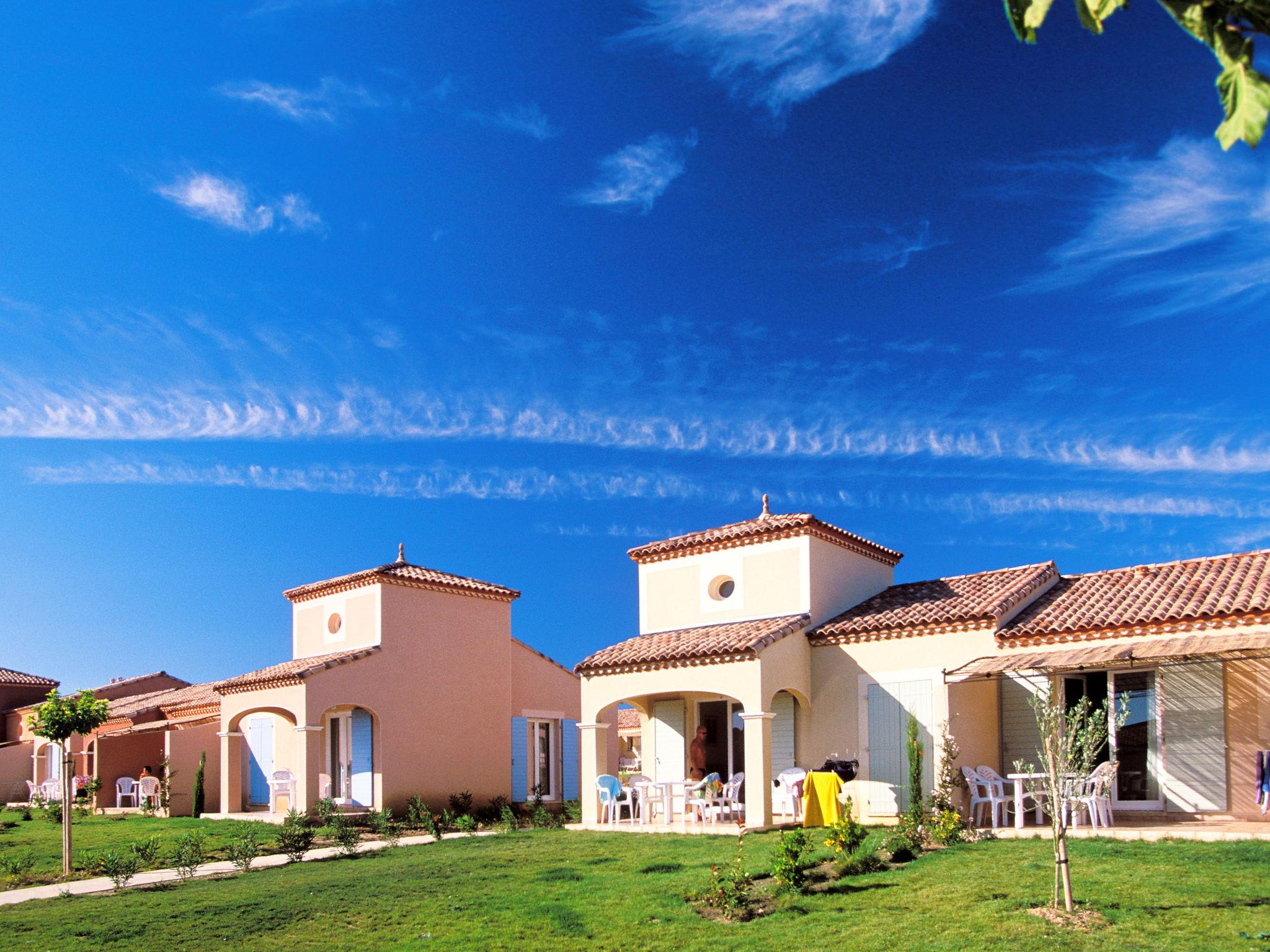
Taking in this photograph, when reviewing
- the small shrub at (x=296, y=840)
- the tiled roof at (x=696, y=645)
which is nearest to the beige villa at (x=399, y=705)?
the small shrub at (x=296, y=840)

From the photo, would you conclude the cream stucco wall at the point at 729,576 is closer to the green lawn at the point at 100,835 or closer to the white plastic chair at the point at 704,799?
the white plastic chair at the point at 704,799

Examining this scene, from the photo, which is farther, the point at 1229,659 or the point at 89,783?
the point at 89,783

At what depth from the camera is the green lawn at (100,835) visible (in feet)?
68.5

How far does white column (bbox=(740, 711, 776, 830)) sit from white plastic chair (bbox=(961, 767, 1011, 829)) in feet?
12.0

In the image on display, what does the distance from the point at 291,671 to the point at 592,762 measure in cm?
857

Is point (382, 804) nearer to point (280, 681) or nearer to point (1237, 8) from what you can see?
point (280, 681)

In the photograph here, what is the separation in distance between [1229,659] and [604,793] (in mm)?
12644

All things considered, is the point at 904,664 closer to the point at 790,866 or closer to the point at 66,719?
the point at 790,866

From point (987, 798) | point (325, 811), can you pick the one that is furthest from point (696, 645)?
point (325, 811)

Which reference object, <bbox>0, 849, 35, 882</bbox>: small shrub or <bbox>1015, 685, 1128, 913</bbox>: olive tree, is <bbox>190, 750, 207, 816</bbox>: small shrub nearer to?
<bbox>0, 849, 35, 882</bbox>: small shrub

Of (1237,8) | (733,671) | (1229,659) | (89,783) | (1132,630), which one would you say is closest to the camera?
(1237,8)

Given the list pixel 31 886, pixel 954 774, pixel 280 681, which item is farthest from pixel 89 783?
pixel 954 774

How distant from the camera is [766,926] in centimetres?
1305

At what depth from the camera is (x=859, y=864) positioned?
15398 mm
